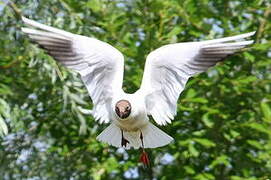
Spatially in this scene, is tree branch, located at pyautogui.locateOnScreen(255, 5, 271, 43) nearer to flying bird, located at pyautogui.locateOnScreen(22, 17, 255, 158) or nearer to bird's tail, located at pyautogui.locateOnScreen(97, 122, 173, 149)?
flying bird, located at pyautogui.locateOnScreen(22, 17, 255, 158)

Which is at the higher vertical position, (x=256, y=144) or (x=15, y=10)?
(x=15, y=10)

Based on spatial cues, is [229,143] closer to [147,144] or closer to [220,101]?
[220,101]

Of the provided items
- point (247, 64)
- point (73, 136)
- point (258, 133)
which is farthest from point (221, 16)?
point (73, 136)

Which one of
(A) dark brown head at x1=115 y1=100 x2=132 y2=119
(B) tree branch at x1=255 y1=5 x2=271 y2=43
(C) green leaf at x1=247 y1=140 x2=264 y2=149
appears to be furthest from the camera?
(B) tree branch at x1=255 y1=5 x2=271 y2=43

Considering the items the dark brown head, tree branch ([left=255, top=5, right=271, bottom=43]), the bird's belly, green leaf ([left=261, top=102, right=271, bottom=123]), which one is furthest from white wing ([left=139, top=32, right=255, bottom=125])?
tree branch ([left=255, top=5, right=271, bottom=43])

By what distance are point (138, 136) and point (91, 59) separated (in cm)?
50

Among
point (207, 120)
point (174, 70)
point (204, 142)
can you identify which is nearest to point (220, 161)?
point (204, 142)

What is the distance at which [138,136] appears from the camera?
16.4 feet

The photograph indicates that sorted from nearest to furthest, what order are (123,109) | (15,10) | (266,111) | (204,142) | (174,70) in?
(123,109) < (174,70) < (15,10) < (204,142) < (266,111)

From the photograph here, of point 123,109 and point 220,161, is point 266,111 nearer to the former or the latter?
point 220,161

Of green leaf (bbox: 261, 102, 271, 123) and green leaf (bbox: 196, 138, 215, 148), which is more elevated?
green leaf (bbox: 261, 102, 271, 123)

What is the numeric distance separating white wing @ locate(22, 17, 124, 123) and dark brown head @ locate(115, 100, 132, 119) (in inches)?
9.5

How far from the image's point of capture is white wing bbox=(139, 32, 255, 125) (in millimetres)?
4863

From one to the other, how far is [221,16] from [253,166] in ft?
3.41
